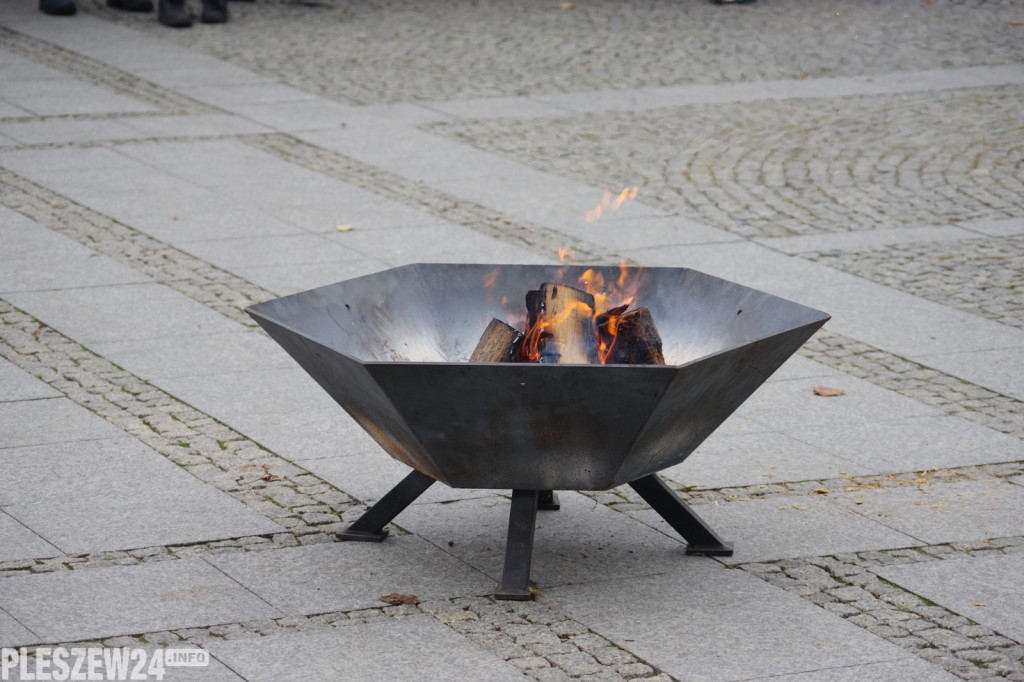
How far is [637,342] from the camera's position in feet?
15.3

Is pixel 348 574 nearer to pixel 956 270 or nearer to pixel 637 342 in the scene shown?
pixel 637 342

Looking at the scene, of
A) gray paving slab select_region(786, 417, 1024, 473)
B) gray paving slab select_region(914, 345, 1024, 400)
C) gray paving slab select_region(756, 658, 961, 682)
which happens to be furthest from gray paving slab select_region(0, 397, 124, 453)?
gray paving slab select_region(914, 345, 1024, 400)

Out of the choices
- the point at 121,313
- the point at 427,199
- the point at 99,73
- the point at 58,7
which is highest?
the point at 58,7

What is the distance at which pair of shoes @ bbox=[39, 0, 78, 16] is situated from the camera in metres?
15.9

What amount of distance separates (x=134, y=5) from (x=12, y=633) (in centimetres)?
1354

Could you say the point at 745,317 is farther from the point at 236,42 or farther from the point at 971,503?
the point at 236,42

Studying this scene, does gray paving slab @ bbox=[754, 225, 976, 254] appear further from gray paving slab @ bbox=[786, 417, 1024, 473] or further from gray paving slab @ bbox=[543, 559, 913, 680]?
gray paving slab @ bbox=[543, 559, 913, 680]

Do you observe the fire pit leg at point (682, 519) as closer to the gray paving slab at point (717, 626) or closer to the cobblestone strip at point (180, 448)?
the gray paving slab at point (717, 626)

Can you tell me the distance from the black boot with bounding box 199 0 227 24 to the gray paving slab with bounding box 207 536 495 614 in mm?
12271

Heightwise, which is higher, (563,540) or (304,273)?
(304,273)

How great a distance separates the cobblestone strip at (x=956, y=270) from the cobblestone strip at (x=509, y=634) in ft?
13.2

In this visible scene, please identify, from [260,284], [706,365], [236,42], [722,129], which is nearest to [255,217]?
[260,284]

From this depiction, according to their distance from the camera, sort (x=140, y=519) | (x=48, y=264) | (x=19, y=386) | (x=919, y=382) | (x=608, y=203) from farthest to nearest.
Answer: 1. (x=608, y=203)
2. (x=48, y=264)
3. (x=919, y=382)
4. (x=19, y=386)
5. (x=140, y=519)

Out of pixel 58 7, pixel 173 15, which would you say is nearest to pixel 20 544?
pixel 173 15
